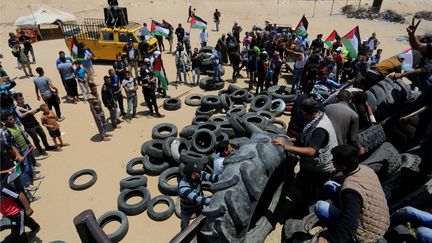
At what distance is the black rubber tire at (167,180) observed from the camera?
637 cm

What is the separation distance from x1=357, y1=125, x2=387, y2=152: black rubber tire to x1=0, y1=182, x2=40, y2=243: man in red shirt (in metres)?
6.73

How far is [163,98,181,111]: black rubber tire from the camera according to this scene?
10.4 meters

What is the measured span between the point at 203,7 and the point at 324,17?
1477 centimetres

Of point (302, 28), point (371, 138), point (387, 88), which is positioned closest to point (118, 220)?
point (371, 138)

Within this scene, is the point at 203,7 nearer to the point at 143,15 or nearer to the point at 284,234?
the point at 143,15

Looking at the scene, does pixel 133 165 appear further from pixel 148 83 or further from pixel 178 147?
pixel 148 83

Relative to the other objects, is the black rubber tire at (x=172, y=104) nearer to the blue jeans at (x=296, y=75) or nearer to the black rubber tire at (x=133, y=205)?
the black rubber tire at (x=133, y=205)

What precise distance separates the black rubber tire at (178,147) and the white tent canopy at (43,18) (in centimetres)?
1897

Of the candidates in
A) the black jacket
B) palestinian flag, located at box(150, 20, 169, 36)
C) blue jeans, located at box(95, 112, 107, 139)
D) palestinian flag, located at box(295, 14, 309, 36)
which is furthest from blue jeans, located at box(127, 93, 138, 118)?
palestinian flag, located at box(295, 14, 309, 36)

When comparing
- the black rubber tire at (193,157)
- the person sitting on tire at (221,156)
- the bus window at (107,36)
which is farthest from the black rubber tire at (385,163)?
the bus window at (107,36)

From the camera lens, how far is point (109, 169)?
7.37 m

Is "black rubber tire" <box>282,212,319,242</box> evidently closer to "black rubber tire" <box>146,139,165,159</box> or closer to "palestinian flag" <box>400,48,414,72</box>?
"black rubber tire" <box>146,139,165,159</box>

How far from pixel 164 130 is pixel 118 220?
366cm

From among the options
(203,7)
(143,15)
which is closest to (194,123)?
(143,15)
